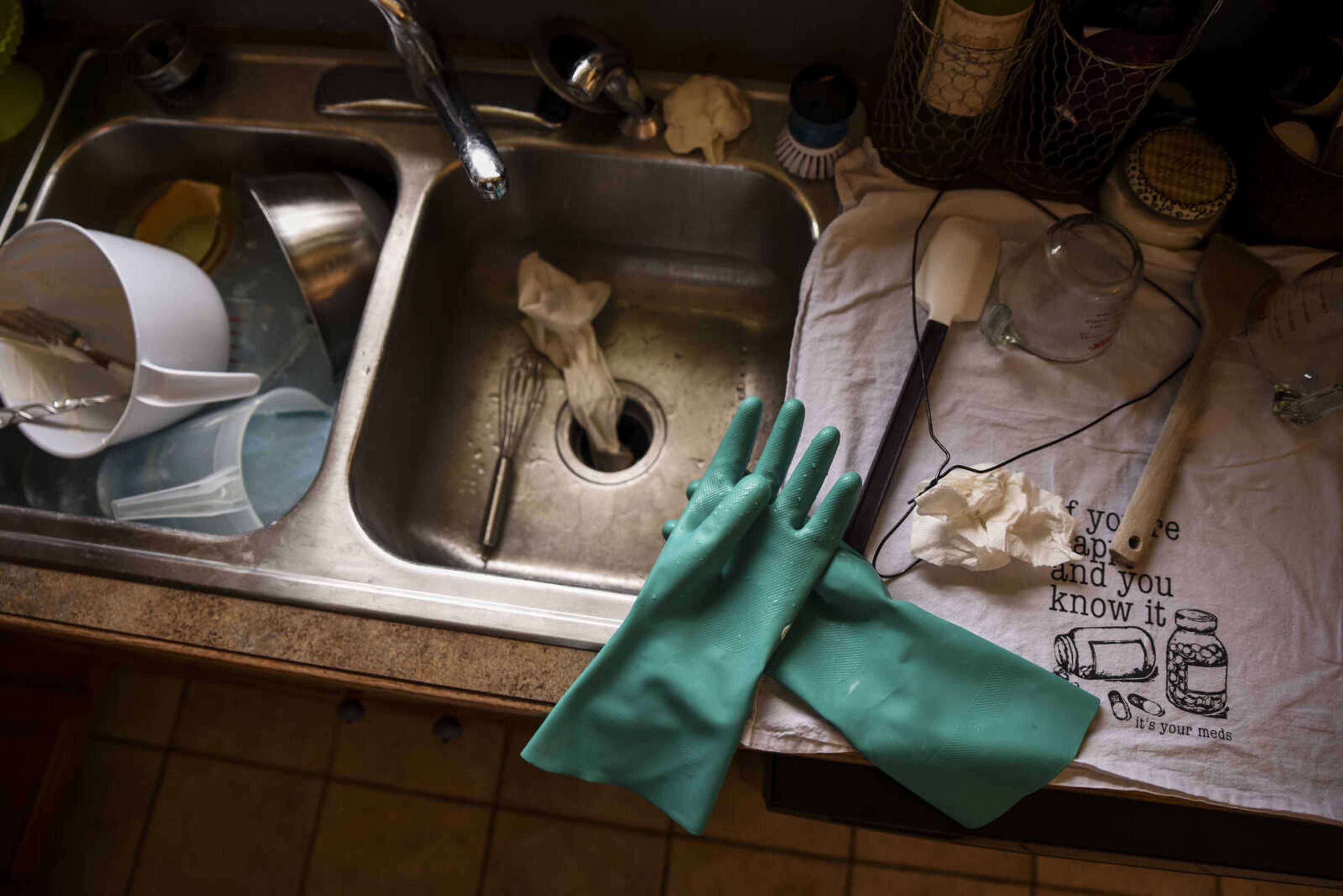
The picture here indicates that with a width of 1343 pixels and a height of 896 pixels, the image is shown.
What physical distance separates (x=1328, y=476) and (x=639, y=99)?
68cm

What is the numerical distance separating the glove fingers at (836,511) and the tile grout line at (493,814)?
800mm

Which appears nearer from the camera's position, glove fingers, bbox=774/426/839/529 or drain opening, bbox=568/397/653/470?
glove fingers, bbox=774/426/839/529

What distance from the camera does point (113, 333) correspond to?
0.79 meters

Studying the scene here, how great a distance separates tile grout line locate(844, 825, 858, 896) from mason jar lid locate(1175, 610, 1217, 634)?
74 cm

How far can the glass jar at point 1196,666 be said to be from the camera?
61 centimetres

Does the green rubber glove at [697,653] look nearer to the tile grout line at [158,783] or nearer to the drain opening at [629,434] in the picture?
the drain opening at [629,434]

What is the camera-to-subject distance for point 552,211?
3.08 feet

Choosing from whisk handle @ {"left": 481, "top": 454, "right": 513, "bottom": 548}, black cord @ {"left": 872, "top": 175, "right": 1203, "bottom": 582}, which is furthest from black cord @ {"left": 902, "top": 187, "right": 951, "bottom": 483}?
whisk handle @ {"left": 481, "top": 454, "right": 513, "bottom": 548}

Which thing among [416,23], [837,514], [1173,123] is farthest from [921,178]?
[416,23]

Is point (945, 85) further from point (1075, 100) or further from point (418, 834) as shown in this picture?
point (418, 834)

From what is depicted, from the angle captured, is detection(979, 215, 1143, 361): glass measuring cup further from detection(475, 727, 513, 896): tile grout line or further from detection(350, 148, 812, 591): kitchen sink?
detection(475, 727, 513, 896): tile grout line

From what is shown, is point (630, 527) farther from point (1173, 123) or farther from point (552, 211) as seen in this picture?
point (1173, 123)

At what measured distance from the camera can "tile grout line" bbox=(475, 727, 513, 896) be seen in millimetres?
1244

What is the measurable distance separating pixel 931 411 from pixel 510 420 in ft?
1.52
